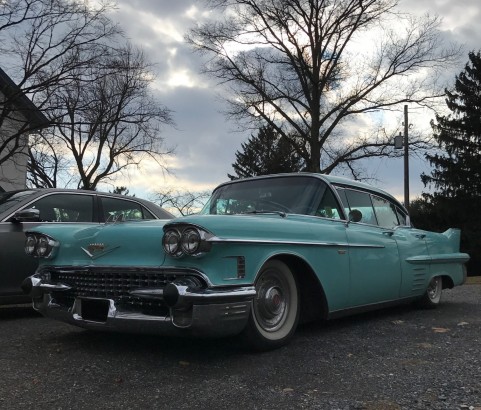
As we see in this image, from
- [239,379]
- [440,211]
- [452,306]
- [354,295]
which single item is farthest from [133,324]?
[440,211]

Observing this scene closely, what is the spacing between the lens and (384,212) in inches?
245

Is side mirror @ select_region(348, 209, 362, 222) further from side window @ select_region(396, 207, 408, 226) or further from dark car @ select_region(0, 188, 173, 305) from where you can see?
dark car @ select_region(0, 188, 173, 305)

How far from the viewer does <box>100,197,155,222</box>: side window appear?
266 inches

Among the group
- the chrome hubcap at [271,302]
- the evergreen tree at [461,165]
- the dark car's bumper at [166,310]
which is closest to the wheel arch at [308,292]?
the chrome hubcap at [271,302]

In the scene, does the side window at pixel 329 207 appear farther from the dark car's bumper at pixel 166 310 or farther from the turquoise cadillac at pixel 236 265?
the dark car's bumper at pixel 166 310

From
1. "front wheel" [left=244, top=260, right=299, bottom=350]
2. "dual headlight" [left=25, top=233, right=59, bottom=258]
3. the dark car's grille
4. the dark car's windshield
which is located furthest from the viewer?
the dark car's windshield

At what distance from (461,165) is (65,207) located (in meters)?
28.4

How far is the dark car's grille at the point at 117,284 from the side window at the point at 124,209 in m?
2.49

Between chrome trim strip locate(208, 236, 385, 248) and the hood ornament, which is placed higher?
chrome trim strip locate(208, 236, 385, 248)

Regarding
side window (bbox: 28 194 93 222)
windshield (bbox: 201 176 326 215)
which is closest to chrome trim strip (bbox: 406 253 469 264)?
windshield (bbox: 201 176 326 215)

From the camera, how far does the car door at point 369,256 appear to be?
5.03m

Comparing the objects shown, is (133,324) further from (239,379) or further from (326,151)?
(326,151)

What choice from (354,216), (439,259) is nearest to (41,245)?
(354,216)

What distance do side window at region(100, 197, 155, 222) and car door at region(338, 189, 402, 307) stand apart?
2857mm
